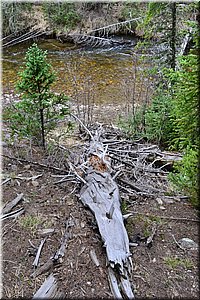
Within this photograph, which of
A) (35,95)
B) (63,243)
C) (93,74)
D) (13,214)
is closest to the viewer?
(63,243)

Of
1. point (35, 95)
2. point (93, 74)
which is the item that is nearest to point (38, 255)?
point (35, 95)

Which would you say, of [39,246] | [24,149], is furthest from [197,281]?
[24,149]

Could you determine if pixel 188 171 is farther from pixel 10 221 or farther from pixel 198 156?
pixel 10 221

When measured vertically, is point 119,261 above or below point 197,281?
above

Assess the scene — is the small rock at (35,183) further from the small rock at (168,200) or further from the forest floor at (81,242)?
the small rock at (168,200)

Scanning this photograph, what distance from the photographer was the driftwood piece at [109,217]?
285 centimetres

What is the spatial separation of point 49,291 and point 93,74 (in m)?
10.3

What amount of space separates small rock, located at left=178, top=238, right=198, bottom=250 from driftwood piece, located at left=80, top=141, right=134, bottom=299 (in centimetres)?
62

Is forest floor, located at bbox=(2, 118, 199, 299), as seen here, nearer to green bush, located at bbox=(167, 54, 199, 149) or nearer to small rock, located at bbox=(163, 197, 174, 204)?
small rock, located at bbox=(163, 197, 174, 204)

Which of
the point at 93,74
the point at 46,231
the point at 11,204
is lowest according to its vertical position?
the point at 46,231

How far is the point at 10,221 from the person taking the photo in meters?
3.65

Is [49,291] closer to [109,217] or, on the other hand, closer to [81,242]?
[81,242]

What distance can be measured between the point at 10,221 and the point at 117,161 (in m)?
1.91

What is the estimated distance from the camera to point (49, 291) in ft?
9.12
